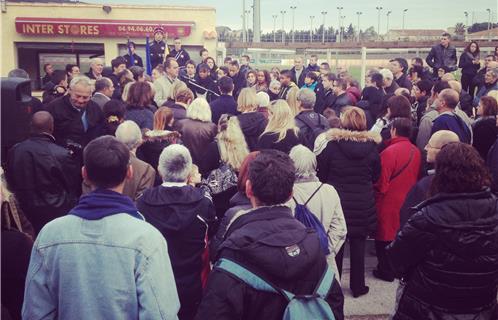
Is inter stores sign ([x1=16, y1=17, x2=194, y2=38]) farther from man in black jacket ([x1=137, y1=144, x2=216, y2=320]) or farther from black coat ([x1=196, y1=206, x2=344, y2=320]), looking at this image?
black coat ([x1=196, y1=206, x2=344, y2=320])

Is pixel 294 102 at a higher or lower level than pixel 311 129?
higher

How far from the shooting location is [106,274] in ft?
7.50

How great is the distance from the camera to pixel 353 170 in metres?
4.96

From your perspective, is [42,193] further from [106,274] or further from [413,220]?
[413,220]

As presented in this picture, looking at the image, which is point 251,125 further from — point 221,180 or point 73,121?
point 73,121

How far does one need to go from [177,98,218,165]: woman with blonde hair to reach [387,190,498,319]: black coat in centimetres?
299

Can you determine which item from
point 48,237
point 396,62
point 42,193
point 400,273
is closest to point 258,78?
point 396,62

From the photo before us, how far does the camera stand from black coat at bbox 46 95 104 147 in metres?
5.89

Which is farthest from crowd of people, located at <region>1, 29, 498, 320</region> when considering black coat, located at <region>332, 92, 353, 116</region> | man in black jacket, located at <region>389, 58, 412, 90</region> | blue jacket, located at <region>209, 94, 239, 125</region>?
man in black jacket, located at <region>389, 58, 412, 90</region>

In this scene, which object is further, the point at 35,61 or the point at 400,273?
the point at 35,61

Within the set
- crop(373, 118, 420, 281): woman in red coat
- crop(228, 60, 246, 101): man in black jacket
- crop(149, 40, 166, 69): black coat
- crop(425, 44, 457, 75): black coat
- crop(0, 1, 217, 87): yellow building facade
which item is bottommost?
crop(373, 118, 420, 281): woman in red coat

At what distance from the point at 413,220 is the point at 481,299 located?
63 centimetres

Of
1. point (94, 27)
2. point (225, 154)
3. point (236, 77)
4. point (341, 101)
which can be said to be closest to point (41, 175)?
point (225, 154)

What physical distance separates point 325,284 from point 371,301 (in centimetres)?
307
